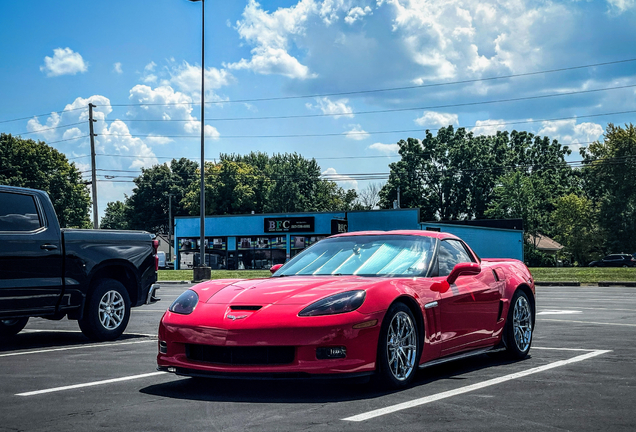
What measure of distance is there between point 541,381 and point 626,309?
35.5 ft

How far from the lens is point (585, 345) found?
364 inches

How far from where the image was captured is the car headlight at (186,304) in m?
6.11

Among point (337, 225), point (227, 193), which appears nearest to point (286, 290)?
point (337, 225)

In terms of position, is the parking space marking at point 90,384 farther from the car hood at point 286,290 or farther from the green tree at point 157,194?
the green tree at point 157,194

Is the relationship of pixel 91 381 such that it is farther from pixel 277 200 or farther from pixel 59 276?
pixel 277 200

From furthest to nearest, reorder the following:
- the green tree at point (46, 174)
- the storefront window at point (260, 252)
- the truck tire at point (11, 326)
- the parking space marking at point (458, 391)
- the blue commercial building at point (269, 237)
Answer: the green tree at point (46, 174) → the storefront window at point (260, 252) → the blue commercial building at point (269, 237) → the truck tire at point (11, 326) → the parking space marking at point (458, 391)

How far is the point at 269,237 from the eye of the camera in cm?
6162

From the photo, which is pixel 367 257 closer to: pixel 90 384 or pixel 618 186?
pixel 90 384

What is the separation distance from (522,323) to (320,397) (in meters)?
3.30

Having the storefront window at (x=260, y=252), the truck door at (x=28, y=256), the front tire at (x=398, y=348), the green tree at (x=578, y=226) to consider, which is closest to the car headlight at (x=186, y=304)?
the front tire at (x=398, y=348)

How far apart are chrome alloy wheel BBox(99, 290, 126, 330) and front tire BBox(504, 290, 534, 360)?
17.4ft

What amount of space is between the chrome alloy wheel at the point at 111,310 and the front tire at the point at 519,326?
5.32 metres

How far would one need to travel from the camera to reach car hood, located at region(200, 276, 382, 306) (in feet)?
19.3

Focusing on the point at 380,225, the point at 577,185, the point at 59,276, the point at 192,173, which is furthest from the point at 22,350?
the point at 577,185
